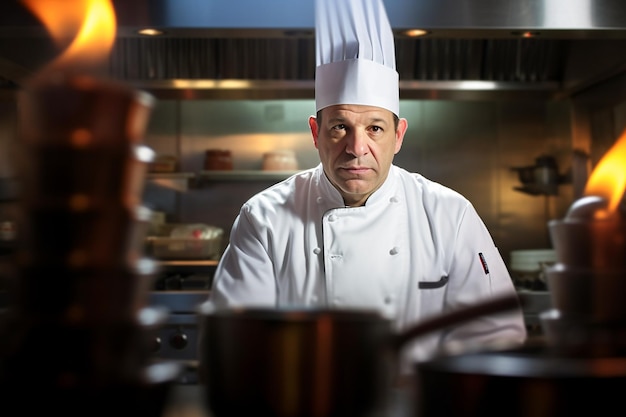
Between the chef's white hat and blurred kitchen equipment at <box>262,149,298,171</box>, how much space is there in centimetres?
197

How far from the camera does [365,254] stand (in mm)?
2592

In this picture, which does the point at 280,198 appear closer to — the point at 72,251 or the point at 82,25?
the point at 82,25

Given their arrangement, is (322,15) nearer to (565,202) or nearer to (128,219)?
(128,219)

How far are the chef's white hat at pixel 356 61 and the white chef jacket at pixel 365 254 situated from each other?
33 cm

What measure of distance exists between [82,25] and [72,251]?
0.25 metres

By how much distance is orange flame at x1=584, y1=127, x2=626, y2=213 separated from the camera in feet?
2.45

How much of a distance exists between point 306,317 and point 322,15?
197 centimetres

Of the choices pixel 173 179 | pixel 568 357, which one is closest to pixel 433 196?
pixel 568 357

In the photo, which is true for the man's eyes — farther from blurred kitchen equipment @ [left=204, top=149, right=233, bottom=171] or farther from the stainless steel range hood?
blurred kitchen equipment @ [left=204, top=149, right=233, bottom=171]

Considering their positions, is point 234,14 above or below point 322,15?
above

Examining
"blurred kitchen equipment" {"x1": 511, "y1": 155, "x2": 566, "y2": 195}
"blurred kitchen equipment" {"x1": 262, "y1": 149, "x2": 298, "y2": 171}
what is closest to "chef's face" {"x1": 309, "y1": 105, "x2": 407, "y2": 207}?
"blurred kitchen equipment" {"x1": 262, "y1": 149, "x2": 298, "y2": 171}

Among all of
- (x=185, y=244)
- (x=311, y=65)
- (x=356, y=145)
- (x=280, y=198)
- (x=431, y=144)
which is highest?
(x=311, y=65)

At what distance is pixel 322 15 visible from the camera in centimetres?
242

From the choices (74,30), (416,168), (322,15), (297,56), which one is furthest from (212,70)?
(74,30)
